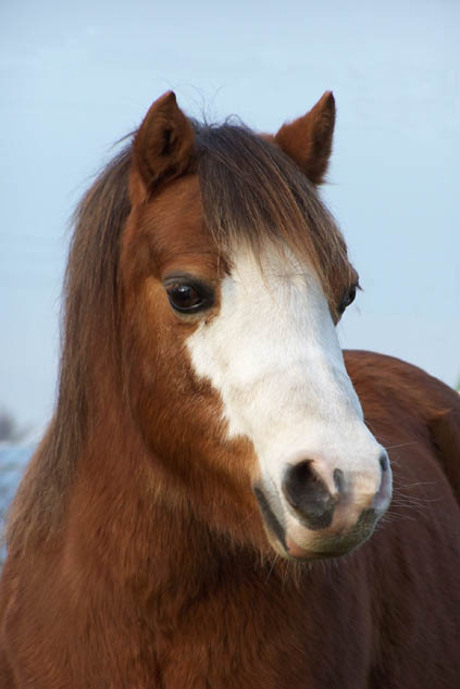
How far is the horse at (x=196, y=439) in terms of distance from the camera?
8.68 ft

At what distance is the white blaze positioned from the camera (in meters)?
2.43

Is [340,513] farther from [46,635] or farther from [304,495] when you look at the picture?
[46,635]

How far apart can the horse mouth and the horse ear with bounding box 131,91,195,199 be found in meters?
1.04

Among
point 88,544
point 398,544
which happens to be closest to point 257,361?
point 88,544

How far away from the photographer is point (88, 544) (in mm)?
3127

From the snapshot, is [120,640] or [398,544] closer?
[120,640]

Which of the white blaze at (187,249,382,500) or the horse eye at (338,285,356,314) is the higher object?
the horse eye at (338,285,356,314)

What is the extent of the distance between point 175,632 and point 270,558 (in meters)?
0.38

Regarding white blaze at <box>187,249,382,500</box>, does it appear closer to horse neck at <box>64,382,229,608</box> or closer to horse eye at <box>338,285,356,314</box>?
horse eye at <box>338,285,356,314</box>

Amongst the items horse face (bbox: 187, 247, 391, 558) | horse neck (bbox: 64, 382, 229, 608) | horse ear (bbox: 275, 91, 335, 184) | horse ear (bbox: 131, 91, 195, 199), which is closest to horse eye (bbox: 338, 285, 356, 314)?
horse face (bbox: 187, 247, 391, 558)

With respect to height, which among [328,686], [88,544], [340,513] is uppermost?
[340,513]

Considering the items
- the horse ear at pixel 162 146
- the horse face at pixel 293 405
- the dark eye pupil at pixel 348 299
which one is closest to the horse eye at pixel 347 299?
the dark eye pupil at pixel 348 299

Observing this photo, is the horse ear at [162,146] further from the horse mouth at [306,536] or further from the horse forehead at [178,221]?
the horse mouth at [306,536]

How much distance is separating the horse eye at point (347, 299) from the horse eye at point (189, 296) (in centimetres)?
49
